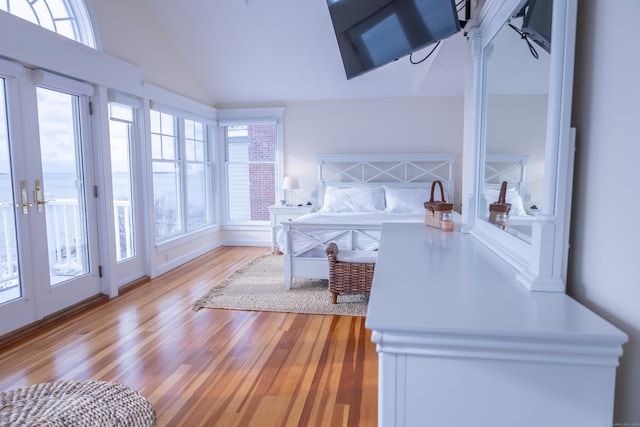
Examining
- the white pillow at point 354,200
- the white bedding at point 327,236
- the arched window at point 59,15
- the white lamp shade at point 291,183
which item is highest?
the arched window at point 59,15

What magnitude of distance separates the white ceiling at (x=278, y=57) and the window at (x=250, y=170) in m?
0.51

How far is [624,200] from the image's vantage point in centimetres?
77

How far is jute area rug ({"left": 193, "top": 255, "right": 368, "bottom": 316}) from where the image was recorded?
3219 millimetres

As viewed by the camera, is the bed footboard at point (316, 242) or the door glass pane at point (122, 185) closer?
the bed footboard at point (316, 242)

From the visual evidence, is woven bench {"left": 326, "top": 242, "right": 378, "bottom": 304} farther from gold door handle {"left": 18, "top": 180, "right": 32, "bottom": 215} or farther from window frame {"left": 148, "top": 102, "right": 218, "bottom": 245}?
gold door handle {"left": 18, "top": 180, "right": 32, "bottom": 215}

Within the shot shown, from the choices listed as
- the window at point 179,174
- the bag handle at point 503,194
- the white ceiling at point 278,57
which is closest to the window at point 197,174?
the window at point 179,174

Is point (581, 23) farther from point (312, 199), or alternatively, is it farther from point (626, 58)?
point (312, 199)

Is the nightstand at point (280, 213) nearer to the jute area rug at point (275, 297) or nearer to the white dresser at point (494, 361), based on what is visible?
the jute area rug at point (275, 297)

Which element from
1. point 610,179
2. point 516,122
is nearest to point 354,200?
point 516,122

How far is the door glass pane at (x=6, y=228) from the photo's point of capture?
2.62 meters

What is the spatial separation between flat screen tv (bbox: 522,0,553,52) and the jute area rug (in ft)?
7.97

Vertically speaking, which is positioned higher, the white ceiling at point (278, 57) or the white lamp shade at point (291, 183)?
the white ceiling at point (278, 57)

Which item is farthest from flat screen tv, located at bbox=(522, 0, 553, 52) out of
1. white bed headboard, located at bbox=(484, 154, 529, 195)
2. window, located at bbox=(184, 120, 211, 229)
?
window, located at bbox=(184, 120, 211, 229)

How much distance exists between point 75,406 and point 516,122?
178 cm
